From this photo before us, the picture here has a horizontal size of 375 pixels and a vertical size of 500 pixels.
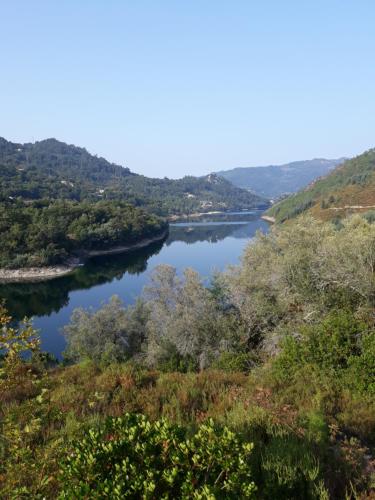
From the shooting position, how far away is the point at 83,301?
53156mm

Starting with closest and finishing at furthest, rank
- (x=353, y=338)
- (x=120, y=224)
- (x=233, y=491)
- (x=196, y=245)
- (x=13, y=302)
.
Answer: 1. (x=233, y=491)
2. (x=353, y=338)
3. (x=13, y=302)
4. (x=120, y=224)
5. (x=196, y=245)

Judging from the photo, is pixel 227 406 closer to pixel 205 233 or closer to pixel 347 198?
pixel 347 198

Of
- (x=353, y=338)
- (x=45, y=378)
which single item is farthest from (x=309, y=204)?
(x=45, y=378)

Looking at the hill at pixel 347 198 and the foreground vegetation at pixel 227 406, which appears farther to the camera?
the hill at pixel 347 198

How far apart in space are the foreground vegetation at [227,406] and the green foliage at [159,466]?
1 cm

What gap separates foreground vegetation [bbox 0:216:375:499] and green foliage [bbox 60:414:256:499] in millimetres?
11

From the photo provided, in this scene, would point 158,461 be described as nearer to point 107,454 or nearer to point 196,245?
point 107,454

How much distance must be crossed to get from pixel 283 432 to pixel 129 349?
22.0 metres

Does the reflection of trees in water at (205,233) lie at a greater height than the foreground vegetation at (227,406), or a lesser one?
lesser

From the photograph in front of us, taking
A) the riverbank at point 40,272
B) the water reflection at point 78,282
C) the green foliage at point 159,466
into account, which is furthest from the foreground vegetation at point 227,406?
the riverbank at point 40,272

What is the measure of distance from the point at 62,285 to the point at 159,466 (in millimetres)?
61821

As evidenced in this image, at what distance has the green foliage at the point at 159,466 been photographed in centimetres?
276

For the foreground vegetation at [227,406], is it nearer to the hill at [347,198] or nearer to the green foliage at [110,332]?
the green foliage at [110,332]

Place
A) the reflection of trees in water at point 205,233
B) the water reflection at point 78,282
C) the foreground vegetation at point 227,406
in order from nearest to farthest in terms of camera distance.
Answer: the foreground vegetation at point 227,406 → the water reflection at point 78,282 → the reflection of trees in water at point 205,233
